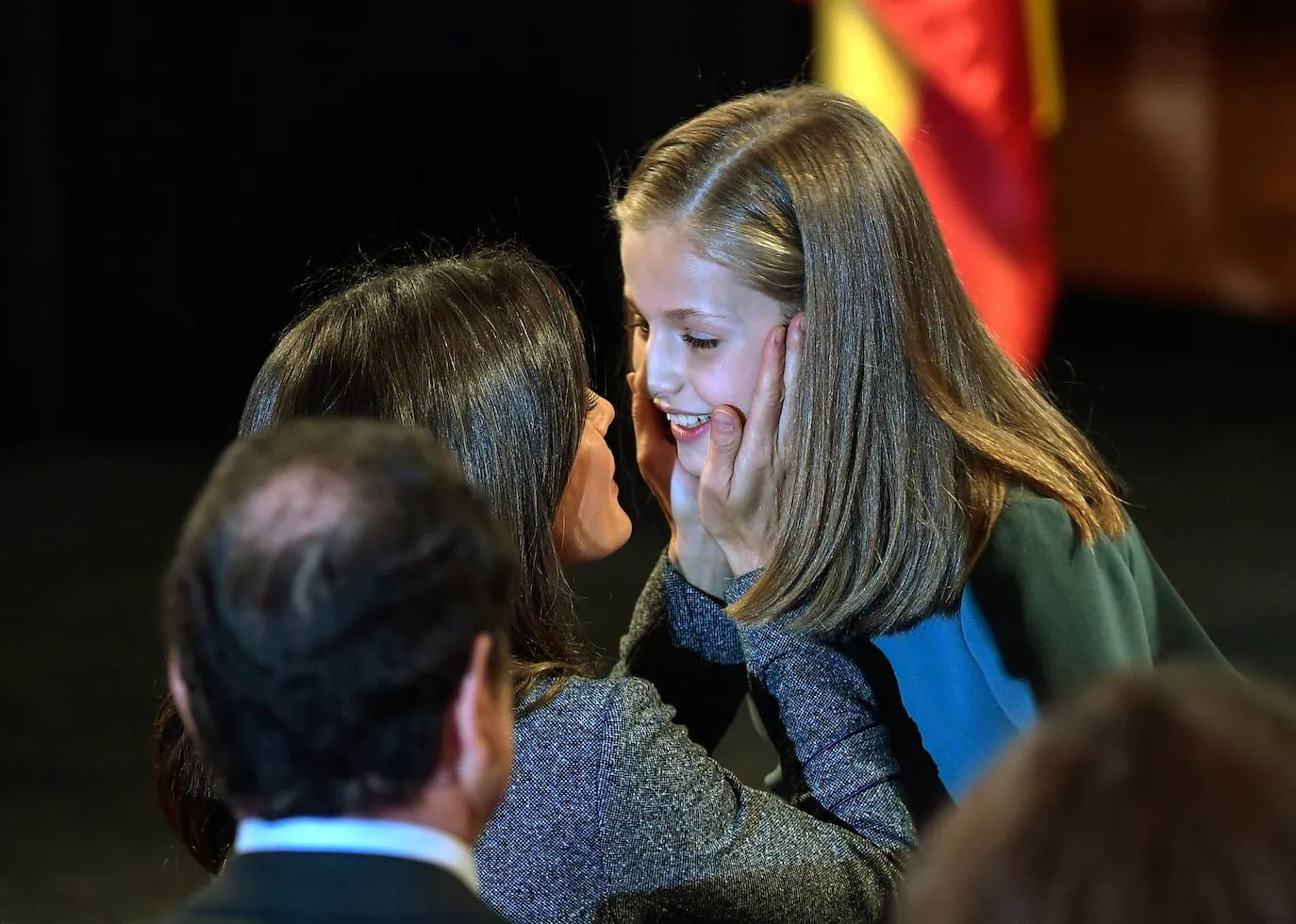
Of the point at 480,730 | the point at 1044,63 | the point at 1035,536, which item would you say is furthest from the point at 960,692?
the point at 1044,63

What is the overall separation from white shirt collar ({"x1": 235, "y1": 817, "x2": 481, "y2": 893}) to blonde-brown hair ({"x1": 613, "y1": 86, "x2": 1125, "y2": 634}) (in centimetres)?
71

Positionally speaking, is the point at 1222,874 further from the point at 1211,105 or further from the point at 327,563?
the point at 1211,105

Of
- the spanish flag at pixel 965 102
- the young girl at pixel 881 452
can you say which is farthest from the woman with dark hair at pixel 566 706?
the spanish flag at pixel 965 102

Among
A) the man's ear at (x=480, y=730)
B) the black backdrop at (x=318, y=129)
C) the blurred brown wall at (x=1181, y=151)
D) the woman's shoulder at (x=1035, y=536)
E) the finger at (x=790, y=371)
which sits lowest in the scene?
the blurred brown wall at (x=1181, y=151)

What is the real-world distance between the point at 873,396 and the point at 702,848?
1.80 ft

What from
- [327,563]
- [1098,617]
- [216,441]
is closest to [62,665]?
[216,441]

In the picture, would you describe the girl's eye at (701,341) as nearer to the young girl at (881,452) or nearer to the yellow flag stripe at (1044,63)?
the young girl at (881,452)

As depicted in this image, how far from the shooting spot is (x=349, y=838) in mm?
898

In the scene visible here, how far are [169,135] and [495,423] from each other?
4.02m

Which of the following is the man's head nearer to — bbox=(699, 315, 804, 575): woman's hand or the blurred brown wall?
bbox=(699, 315, 804, 575): woman's hand

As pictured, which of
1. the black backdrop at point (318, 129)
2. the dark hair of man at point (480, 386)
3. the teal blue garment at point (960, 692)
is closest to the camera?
the dark hair of man at point (480, 386)

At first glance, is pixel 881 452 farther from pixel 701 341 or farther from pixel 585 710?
pixel 585 710

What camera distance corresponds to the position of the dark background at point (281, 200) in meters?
4.75

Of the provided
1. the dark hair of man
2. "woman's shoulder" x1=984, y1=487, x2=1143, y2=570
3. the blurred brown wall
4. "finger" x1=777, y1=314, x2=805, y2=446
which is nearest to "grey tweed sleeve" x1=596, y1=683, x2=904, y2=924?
the dark hair of man
